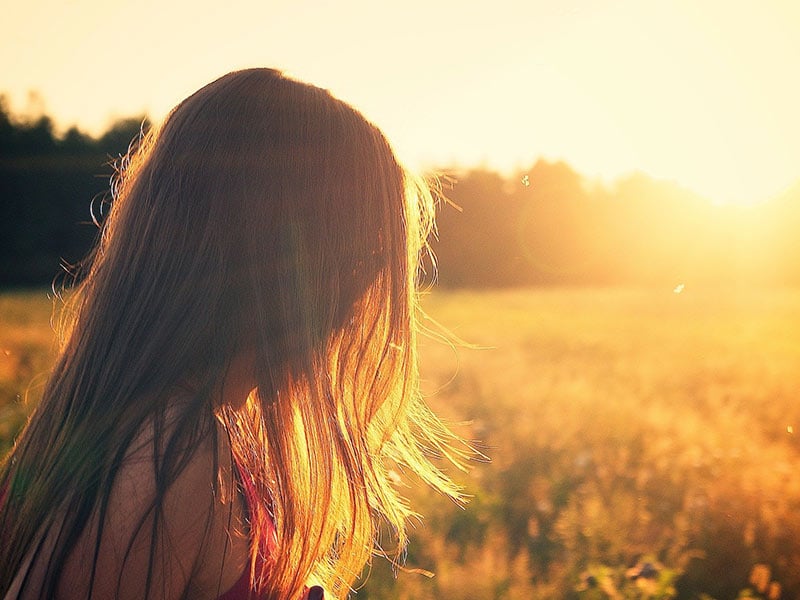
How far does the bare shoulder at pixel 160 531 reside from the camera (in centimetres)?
88

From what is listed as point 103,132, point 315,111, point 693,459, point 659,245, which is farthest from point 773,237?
point 103,132

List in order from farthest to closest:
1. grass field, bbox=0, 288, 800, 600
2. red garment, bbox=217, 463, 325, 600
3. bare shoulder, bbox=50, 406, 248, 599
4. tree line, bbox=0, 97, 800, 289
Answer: tree line, bbox=0, 97, 800, 289, grass field, bbox=0, 288, 800, 600, red garment, bbox=217, 463, 325, 600, bare shoulder, bbox=50, 406, 248, 599

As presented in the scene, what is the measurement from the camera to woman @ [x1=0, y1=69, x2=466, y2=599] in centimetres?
91

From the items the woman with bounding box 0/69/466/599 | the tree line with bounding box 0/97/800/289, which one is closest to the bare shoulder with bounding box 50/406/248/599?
the woman with bounding box 0/69/466/599

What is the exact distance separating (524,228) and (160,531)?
3522 centimetres

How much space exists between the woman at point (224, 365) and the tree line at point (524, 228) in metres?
26.6

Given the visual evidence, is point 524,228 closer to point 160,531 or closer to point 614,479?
point 614,479

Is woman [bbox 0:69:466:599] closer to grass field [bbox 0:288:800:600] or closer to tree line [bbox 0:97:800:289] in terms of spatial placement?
grass field [bbox 0:288:800:600]

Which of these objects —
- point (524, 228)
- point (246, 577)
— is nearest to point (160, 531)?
point (246, 577)

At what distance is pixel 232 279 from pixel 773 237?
3405 centimetres

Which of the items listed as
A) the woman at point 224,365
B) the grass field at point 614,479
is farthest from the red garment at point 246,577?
the grass field at point 614,479

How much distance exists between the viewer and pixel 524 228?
115ft

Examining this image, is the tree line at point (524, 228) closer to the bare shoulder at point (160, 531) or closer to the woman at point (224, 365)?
the woman at point (224, 365)

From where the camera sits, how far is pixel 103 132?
42.8m
